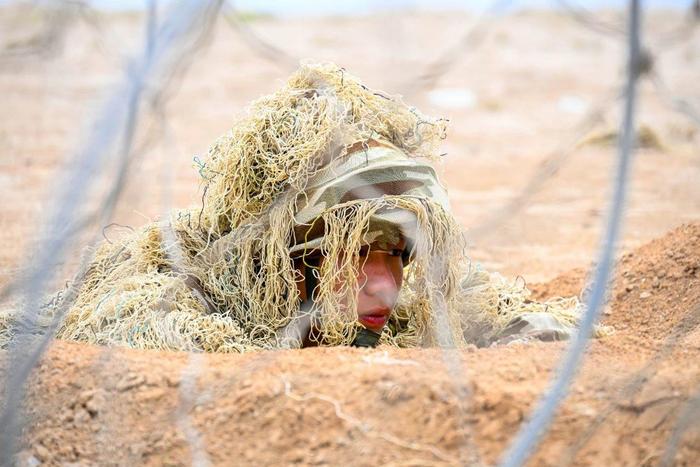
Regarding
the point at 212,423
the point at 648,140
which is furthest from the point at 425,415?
the point at 648,140

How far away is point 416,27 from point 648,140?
898 centimetres

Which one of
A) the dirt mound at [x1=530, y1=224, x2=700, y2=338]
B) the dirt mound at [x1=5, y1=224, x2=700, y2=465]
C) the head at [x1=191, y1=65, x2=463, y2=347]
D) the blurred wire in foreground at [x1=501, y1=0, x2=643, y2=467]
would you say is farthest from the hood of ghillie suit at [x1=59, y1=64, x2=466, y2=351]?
the blurred wire in foreground at [x1=501, y1=0, x2=643, y2=467]

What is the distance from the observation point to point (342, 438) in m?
2.30

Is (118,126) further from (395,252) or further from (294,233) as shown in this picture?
(395,252)

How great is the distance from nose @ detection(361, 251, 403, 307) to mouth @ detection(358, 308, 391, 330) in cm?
4

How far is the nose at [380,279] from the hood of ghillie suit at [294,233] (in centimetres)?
6

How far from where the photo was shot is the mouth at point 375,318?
10.8ft

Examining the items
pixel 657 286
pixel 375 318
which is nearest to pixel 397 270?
pixel 375 318

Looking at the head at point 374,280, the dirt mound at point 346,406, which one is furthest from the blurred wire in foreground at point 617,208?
the head at point 374,280

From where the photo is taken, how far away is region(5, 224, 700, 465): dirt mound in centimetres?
225

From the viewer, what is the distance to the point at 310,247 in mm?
3277

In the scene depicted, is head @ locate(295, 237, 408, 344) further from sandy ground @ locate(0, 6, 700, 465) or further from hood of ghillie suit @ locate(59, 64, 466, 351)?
sandy ground @ locate(0, 6, 700, 465)

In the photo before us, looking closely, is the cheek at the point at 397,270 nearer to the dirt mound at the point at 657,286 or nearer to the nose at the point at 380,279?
the nose at the point at 380,279

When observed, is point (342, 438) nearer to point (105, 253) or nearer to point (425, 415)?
point (425, 415)
